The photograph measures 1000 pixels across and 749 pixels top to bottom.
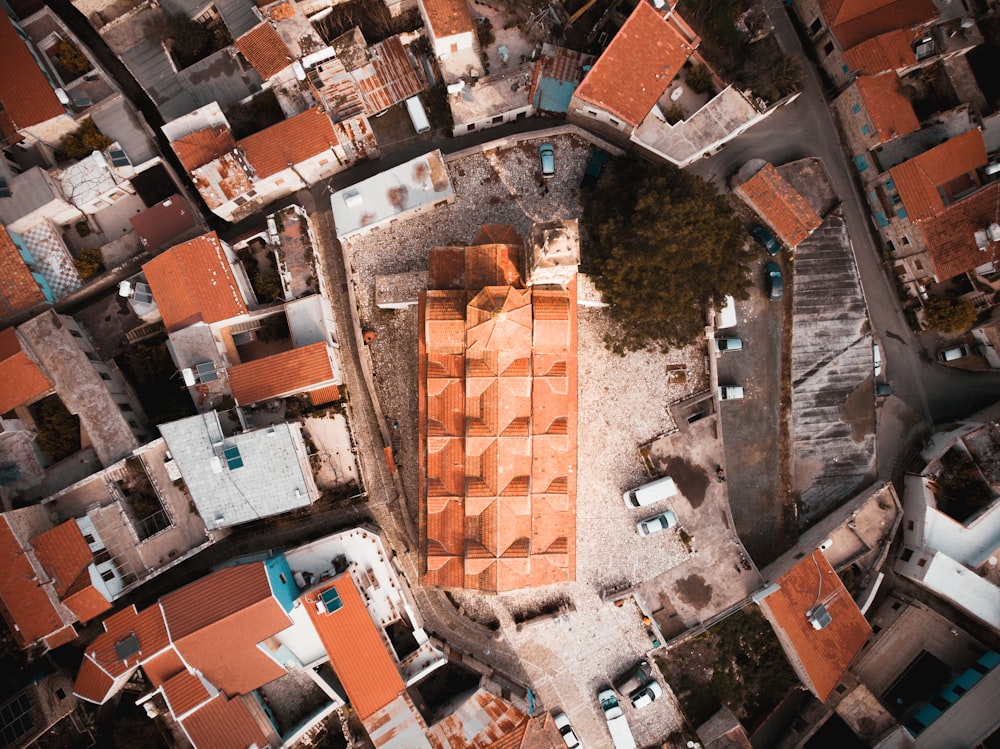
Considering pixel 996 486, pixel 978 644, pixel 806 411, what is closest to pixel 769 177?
pixel 806 411

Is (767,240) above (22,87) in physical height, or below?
below

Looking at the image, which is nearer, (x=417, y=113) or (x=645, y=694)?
(x=645, y=694)

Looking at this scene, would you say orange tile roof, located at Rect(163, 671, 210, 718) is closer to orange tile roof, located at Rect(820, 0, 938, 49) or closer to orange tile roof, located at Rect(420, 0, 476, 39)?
orange tile roof, located at Rect(420, 0, 476, 39)

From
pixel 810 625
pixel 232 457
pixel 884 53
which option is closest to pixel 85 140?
pixel 232 457

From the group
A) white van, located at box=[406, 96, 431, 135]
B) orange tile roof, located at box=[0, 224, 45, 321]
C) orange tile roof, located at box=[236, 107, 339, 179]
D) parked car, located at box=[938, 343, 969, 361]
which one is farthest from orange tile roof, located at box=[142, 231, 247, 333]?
parked car, located at box=[938, 343, 969, 361]

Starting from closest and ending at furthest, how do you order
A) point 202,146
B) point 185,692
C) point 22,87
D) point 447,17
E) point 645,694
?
point 185,692
point 22,87
point 447,17
point 202,146
point 645,694

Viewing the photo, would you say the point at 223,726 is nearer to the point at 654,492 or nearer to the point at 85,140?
the point at 654,492

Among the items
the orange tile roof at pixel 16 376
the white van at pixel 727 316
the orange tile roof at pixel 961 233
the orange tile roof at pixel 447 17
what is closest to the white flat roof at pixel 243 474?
the orange tile roof at pixel 16 376
